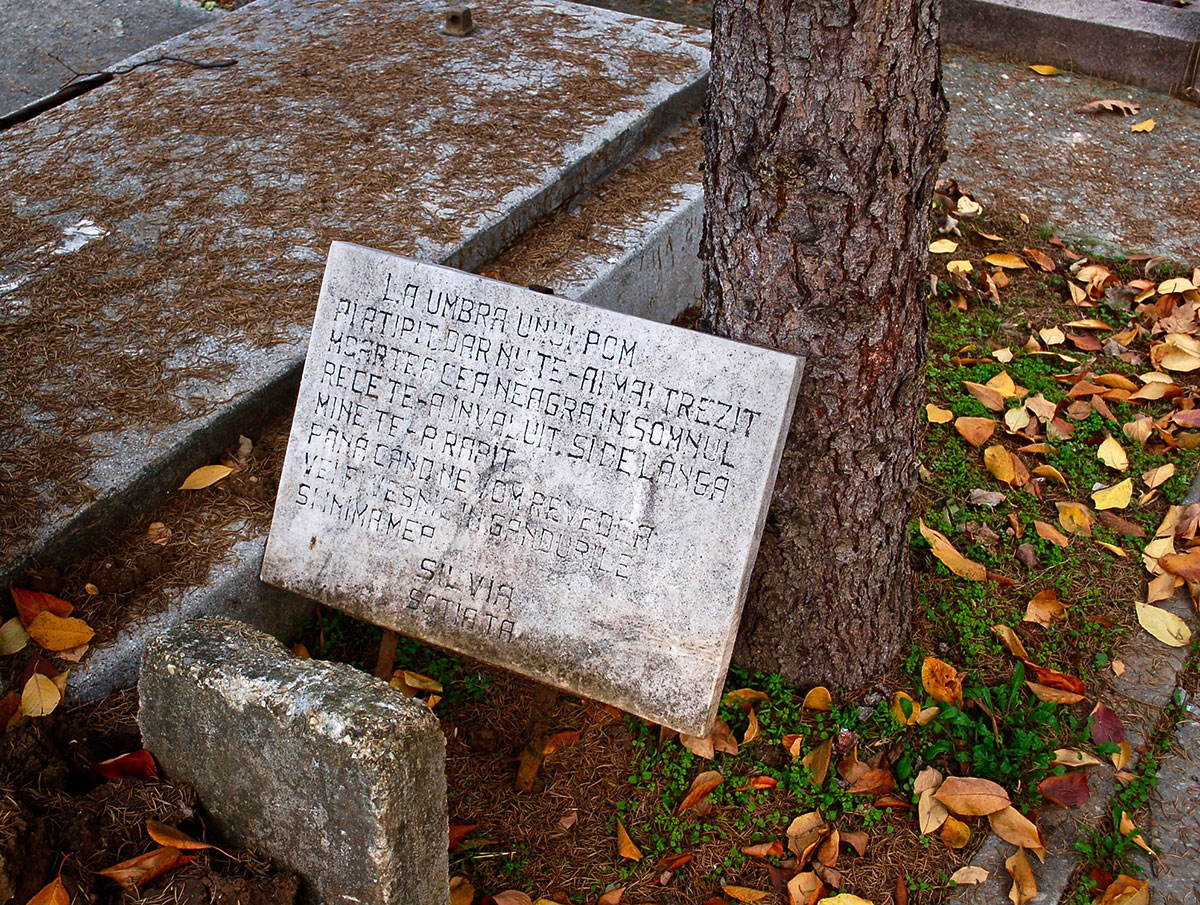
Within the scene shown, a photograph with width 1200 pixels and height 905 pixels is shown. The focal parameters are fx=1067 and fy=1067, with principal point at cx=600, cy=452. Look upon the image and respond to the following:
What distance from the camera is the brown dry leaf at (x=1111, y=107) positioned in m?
5.08

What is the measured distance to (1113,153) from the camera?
4801mm

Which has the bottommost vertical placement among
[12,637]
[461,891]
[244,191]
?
[461,891]

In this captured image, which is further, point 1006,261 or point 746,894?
point 1006,261

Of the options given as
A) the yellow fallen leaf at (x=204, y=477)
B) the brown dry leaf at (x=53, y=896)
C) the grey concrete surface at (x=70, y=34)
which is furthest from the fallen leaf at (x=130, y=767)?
the grey concrete surface at (x=70, y=34)

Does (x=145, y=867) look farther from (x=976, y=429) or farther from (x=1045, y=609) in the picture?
(x=976, y=429)

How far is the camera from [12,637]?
2.33 metres

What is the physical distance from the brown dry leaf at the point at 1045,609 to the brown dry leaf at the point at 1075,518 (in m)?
0.32

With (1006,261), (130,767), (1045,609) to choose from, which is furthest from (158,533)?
(1006,261)

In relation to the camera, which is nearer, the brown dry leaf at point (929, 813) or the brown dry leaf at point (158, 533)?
the brown dry leaf at point (929, 813)

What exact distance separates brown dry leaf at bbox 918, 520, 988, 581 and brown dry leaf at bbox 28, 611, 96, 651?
2131 mm

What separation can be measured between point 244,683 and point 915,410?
59.7 inches

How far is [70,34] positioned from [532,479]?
475cm

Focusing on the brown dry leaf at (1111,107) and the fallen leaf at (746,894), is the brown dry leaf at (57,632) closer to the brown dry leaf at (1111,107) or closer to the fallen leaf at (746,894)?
the fallen leaf at (746,894)

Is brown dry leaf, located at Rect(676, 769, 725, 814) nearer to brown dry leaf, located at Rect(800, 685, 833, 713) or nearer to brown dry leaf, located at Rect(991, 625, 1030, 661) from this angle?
brown dry leaf, located at Rect(800, 685, 833, 713)
